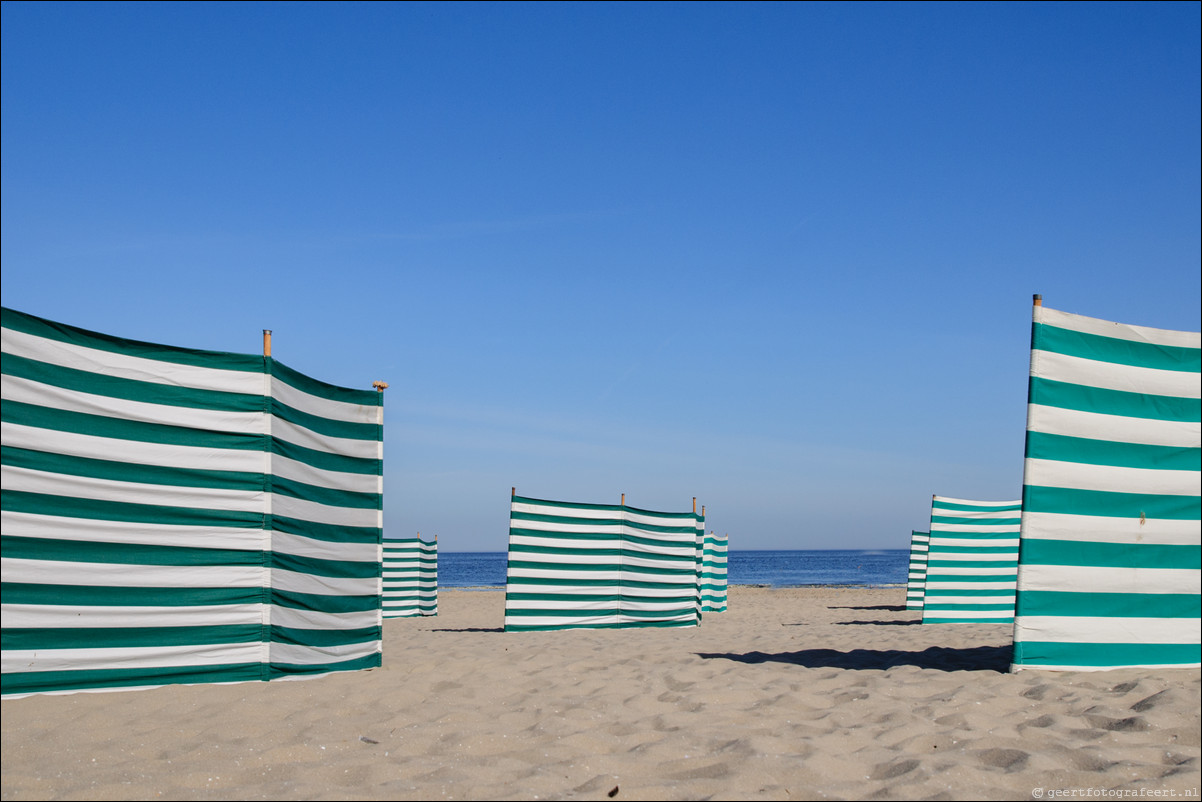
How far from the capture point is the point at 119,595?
4.77m

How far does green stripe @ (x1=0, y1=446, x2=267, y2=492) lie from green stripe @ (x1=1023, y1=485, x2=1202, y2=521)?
467 cm

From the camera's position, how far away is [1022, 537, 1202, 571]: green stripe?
559 centimetres

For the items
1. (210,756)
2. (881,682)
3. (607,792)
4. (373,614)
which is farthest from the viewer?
(373,614)

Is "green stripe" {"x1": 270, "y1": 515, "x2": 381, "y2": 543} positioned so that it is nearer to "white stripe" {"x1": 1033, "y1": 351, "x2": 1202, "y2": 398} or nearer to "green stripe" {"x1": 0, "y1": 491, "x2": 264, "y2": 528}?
"green stripe" {"x1": 0, "y1": 491, "x2": 264, "y2": 528}

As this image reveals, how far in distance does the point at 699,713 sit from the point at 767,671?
1.52 metres

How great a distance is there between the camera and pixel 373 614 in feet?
20.6

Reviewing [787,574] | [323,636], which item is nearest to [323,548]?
[323,636]

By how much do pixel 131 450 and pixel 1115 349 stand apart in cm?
585

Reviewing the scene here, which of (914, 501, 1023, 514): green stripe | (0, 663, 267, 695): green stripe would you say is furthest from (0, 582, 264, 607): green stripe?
(914, 501, 1023, 514): green stripe

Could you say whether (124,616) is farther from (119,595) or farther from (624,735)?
(624,735)

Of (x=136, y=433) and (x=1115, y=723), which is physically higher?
(x=136, y=433)

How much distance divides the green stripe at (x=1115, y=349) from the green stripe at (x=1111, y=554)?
114 cm

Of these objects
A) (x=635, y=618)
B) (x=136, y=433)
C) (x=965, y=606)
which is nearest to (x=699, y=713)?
(x=136, y=433)

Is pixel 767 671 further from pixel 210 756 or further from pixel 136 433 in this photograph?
pixel 136 433
